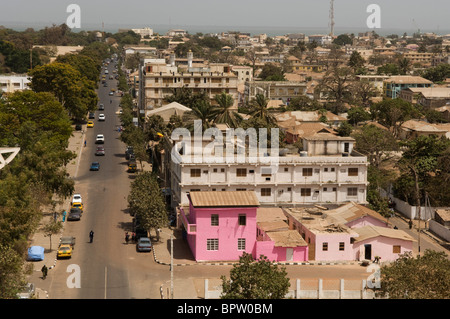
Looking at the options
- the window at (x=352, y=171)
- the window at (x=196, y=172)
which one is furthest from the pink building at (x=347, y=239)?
the window at (x=196, y=172)

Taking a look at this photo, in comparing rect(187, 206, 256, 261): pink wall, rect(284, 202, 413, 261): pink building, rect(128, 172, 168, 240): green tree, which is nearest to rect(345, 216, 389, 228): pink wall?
rect(284, 202, 413, 261): pink building

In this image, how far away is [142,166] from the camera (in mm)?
66688

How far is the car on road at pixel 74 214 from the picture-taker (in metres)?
49.5

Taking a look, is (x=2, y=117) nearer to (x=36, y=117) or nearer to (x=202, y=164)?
(x=36, y=117)

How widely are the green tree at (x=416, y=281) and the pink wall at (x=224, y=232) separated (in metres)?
12.0

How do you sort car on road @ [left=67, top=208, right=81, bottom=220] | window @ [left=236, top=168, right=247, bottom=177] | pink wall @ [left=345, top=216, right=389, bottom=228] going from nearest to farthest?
pink wall @ [left=345, top=216, right=389, bottom=228]
window @ [left=236, top=168, right=247, bottom=177]
car on road @ [left=67, top=208, right=81, bottom=220]

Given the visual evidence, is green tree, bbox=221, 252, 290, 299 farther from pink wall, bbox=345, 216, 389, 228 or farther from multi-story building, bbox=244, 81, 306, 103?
multi-story building, bbox=244, 81, 306, 103

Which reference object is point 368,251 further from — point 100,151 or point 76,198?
point 100,151

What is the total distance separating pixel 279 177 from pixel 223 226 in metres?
9.56

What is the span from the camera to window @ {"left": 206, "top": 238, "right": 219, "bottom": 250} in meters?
41.8

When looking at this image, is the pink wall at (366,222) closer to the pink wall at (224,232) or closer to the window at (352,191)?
the window at (352,191)

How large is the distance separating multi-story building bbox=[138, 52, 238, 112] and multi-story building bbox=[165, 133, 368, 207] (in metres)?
34.3

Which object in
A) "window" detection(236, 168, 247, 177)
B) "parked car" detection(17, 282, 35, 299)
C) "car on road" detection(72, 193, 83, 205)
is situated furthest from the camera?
"car on road" detection(72, 193, 83, 205)

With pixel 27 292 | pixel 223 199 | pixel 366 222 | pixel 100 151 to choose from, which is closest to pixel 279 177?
pixel 366 222
